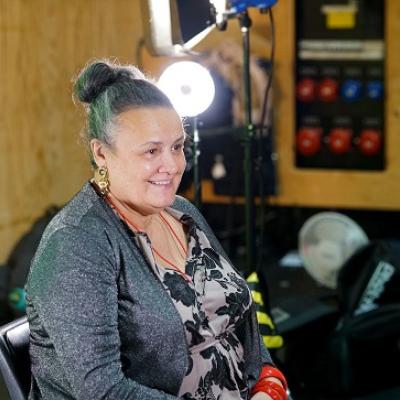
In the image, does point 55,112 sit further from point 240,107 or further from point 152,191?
point 152,191

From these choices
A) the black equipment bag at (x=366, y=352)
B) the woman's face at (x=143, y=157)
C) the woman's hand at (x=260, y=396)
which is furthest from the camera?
the black equipment bag at (x=366, y=352)

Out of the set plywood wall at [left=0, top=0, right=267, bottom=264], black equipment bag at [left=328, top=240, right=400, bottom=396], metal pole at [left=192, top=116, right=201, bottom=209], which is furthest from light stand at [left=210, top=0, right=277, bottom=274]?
plywood wall at [left=0, top=0, right=267, bottom=264]

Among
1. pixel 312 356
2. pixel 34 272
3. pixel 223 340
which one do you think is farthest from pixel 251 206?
pixel 34 272

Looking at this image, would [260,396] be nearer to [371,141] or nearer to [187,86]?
[187,86]

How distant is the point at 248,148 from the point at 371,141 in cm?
188

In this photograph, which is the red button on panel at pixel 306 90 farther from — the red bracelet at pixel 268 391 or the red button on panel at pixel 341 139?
the red bracelet at pixel 268 391

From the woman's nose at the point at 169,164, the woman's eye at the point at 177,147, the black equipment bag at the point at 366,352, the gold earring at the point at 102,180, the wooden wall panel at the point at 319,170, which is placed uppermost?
the woman's eye at the point at 177,147

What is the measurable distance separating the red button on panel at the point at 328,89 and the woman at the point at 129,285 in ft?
9.95

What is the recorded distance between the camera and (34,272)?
1715 millimetres

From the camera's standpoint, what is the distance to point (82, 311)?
1639 mm

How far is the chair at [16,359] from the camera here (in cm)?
182

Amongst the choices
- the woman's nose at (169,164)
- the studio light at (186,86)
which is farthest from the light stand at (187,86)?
the woman's nose at (169,164)

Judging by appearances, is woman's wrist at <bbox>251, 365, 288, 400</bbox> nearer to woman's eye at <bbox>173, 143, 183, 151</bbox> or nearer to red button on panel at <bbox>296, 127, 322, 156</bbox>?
woman's eye at <bbox>173, 143, 183, 151</bbox>

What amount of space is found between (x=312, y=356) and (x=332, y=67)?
198 cm
